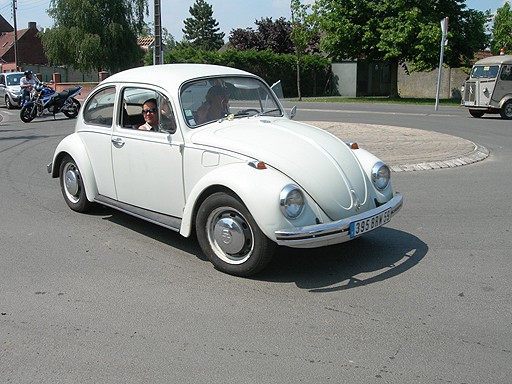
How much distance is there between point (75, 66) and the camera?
47.4m

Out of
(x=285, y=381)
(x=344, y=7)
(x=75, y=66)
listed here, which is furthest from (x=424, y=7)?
(x=285, y=381)

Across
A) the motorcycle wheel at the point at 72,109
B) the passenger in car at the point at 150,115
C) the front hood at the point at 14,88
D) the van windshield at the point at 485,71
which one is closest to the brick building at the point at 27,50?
the front hood at the point at 14,88

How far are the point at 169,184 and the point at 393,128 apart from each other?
1178 cm

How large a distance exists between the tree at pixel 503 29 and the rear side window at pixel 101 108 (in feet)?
177

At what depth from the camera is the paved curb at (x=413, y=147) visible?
33.5 feet

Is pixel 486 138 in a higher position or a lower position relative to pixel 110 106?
lower

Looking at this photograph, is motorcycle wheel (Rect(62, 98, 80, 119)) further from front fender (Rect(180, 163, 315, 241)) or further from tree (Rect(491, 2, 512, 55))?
tree (Rect(491, 2, 512, 55))

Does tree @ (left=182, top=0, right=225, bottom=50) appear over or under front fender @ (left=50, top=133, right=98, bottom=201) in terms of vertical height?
over

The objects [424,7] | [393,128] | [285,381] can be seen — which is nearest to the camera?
[285,381]

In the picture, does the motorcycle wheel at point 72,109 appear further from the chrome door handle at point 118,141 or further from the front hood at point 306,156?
the front hood at point 306,156

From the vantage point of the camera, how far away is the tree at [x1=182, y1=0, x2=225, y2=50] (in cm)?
10315

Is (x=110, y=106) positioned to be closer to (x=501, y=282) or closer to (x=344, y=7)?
(x=501, y=282)

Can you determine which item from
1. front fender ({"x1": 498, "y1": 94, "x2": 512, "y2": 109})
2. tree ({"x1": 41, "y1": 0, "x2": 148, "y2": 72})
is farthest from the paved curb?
tree ({"x1": 41, "y1": 0, "x2": 148, "y2": 72})

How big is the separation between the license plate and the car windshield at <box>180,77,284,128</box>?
1805 mm
